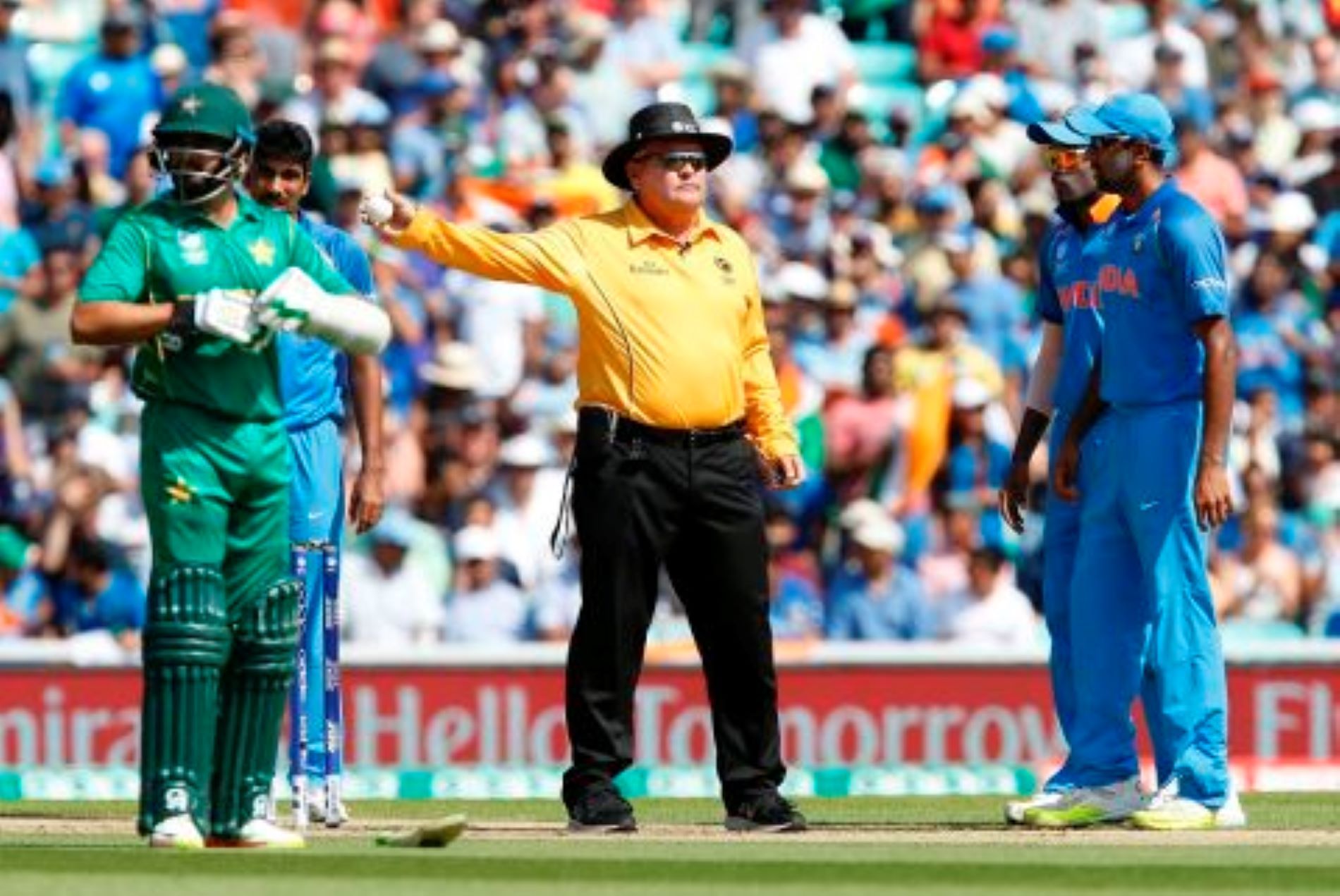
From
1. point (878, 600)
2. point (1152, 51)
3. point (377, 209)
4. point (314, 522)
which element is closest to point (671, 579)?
point (314, 522)

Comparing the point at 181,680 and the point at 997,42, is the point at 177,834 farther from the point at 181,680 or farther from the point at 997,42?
the point at 997,42

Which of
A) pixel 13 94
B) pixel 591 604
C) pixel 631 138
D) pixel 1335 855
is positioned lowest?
pixel 1335 855

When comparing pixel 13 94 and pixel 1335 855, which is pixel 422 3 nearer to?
pixel 13 94

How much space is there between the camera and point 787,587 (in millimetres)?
18781

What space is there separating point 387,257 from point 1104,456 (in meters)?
9.03

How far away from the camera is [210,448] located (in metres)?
10.8

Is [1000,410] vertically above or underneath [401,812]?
above

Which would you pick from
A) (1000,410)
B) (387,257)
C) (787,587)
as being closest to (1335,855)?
(787,587)

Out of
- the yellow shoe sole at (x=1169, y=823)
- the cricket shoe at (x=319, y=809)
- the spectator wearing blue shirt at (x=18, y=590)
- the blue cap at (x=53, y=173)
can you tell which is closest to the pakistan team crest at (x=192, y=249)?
the cricket shoe at (x=319, y=809)

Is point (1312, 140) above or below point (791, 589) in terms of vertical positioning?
above

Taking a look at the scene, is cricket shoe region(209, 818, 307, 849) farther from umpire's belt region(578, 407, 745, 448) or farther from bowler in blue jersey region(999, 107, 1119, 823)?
bowler in blue jersey region(999, 107, 1119, 823)

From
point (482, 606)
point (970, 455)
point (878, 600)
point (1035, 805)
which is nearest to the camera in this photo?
point (1035, 805)

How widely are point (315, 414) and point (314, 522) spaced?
1.22 feet

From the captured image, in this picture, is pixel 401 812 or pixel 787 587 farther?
pixel 787 587
